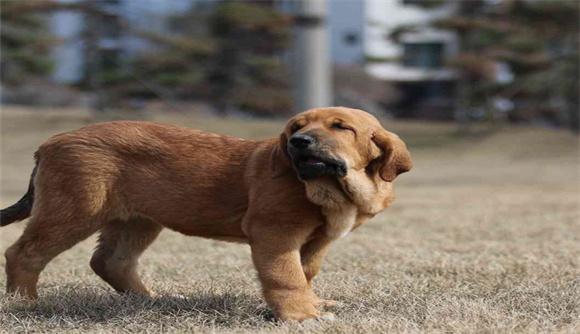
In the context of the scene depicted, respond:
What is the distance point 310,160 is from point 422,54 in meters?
36.7

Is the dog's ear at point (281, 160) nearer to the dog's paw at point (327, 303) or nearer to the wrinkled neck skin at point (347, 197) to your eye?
the wrinkled neck skin at point (347, 197)

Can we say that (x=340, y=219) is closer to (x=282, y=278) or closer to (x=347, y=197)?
(x=347, y=197)

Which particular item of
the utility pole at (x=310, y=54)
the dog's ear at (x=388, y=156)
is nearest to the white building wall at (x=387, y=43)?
the utility pole at (x=310, y=54)

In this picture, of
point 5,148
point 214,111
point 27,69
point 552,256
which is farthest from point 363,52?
point 552,256

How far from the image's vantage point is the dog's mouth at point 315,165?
3748mm

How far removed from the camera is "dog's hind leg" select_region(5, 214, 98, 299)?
4.33 metres

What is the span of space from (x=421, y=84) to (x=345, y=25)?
4530 mm

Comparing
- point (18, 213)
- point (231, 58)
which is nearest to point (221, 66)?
point (231, 58)

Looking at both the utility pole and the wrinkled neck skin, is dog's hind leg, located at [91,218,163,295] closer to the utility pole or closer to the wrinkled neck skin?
the wrinkled neck skin

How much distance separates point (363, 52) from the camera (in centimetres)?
3844

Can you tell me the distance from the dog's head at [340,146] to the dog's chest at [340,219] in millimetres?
180

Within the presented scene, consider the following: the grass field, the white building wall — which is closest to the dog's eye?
the grass field

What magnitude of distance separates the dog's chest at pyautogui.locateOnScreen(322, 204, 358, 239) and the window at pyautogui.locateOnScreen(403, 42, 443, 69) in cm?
3585

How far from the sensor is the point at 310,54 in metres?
12.9
